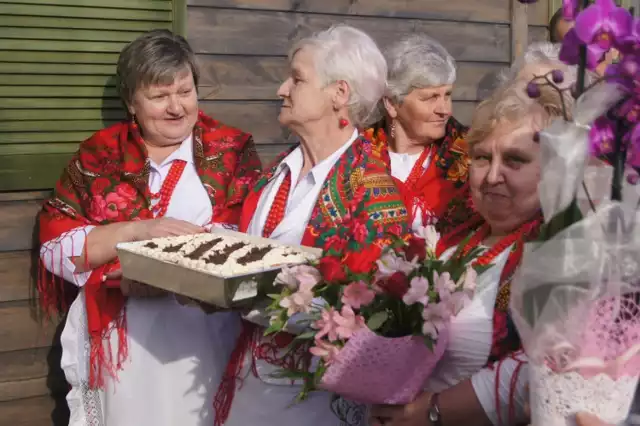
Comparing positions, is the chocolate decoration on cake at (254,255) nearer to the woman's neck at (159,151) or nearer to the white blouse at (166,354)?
the white blouse at (166,354)

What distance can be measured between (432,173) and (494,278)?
3.61 feet

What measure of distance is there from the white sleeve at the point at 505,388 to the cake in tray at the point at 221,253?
1.69ft

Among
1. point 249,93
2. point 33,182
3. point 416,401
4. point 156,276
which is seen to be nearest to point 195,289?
point 156,276

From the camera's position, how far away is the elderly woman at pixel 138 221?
9.53 feet

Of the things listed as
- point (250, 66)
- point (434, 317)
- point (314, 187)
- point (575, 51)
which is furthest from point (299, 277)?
point (250, 66)

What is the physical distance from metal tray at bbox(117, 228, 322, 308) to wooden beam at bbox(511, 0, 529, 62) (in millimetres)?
2086

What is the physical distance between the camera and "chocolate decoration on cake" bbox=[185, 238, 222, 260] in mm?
2407

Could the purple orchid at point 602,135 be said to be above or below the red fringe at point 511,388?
above

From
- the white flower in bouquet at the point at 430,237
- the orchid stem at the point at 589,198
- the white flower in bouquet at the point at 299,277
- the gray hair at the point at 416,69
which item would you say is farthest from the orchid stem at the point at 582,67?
the gray hair at the point at 416,69

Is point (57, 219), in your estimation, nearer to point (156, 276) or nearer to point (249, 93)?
point (156, 276)

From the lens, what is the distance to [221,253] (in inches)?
95.0

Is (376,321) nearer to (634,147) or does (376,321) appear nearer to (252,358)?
(634,147)

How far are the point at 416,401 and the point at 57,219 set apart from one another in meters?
1.49

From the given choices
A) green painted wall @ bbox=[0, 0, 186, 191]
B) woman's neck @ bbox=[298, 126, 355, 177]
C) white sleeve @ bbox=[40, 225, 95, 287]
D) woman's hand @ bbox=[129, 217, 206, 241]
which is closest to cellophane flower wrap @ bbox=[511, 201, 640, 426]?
woman's neck @ bbox=[298, 126, 355, 177]
